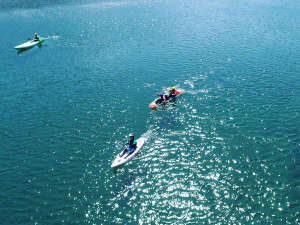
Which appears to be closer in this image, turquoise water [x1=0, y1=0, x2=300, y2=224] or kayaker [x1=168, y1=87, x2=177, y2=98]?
turquoise water [x1=0, y1=0, x2=300, y2=224]

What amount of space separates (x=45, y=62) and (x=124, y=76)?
83.8 ft

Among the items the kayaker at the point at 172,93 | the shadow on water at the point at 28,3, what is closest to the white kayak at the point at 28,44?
the shadow on water at the point at 28,3

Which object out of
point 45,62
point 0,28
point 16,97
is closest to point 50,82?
point 16,97

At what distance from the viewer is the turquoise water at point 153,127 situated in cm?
2825

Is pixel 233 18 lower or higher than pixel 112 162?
higher

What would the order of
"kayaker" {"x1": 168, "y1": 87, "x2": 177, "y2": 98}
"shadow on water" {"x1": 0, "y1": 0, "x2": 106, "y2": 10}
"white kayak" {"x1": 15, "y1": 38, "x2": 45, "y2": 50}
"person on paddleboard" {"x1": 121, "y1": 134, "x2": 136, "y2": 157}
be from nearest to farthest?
"person on paddleboard" {"x1": 121, "y1": 134, "x2": 136, "y2": 157} < "kayaker" {"x1": 168, "y1": 87, "x2": 177, "y2": 98} < "white kayak" {"x1": 15, "y1": 38, "x2": 45, "y2": 50} < "shadow on water" {"x1": 0, "y1": 0, "x2": 106, "y2": 10}

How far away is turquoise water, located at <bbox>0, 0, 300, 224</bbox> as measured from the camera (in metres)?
28.2

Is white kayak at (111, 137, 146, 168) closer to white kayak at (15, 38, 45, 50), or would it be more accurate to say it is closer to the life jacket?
the life jacket

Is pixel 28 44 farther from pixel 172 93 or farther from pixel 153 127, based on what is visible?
pixel 153 127

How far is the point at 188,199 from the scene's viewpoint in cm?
2867

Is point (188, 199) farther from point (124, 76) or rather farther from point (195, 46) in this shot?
point (195, 46)

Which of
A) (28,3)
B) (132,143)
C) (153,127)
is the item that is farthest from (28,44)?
(28,3)

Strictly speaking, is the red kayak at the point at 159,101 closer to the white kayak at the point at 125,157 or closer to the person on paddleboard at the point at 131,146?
the white kayak at the point at 125,157

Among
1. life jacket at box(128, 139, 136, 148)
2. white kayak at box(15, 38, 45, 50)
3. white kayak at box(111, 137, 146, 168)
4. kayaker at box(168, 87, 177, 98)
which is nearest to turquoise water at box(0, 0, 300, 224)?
white kayak at box(111, 137, 146, 168)
